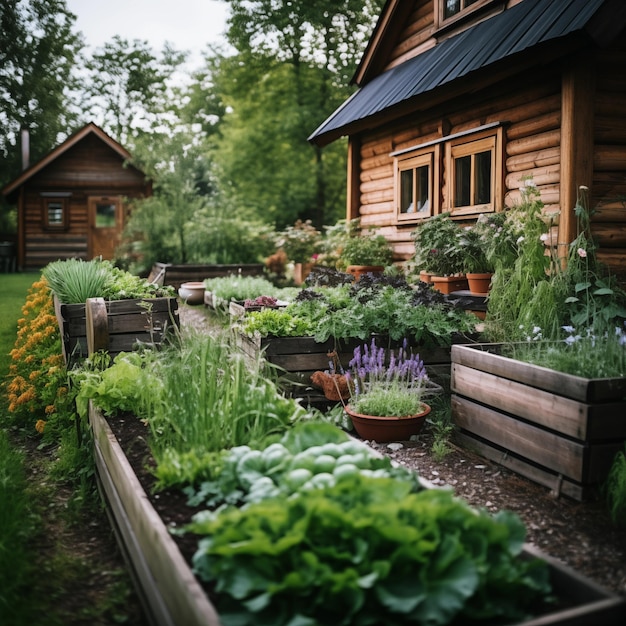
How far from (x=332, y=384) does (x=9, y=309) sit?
9.23 meters

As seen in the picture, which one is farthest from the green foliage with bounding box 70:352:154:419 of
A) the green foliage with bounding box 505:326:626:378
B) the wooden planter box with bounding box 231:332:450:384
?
the green foliage with bounding box 505:326:626:378

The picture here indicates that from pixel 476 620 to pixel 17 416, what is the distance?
4681 mm

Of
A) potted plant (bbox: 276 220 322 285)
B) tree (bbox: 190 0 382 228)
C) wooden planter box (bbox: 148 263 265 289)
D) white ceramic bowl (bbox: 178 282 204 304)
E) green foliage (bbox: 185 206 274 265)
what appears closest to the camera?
white ceramic bowl (bbox: 178 282 204 304)

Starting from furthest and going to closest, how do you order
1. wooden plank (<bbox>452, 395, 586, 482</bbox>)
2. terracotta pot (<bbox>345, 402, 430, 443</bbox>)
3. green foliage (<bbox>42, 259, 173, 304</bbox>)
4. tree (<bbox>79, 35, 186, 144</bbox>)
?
1. tree (<bbox>79, 35, 186, 144</bbox>)
2. green foliage (<bbox>42, 259, 173, 304</bbox>)
3. terracotta pot (<bbox>345, 402, 430, 443</bbox>)
4. wooden plank (<bbox>452, 395, 586, 482</bbox>)

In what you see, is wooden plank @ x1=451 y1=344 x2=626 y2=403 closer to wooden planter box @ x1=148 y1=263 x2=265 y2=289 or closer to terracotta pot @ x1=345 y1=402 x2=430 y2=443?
terracotta pot @ x1=345 y1=402 x2=430 y2=443

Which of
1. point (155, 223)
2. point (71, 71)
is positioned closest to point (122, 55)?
point (71, 71)

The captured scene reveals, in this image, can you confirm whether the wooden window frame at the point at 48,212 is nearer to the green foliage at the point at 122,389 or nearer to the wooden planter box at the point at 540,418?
the green foliage at the point at 122,389

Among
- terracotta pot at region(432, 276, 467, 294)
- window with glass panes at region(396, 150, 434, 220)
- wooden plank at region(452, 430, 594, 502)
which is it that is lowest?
wooden plank at region(452, 430, 594, 502)

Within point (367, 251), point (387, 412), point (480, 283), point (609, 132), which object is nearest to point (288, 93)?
point (367, 251)

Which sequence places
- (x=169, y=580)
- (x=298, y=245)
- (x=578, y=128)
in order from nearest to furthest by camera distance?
1. (x=169, y=580)
2. (x=578, y=128)
3. (x=298, y=245)

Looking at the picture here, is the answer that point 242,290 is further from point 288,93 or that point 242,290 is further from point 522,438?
point 288,93

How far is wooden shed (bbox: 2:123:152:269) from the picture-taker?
77.2 ft

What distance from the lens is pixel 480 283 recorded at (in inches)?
296

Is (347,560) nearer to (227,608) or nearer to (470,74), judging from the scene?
(227,608)
